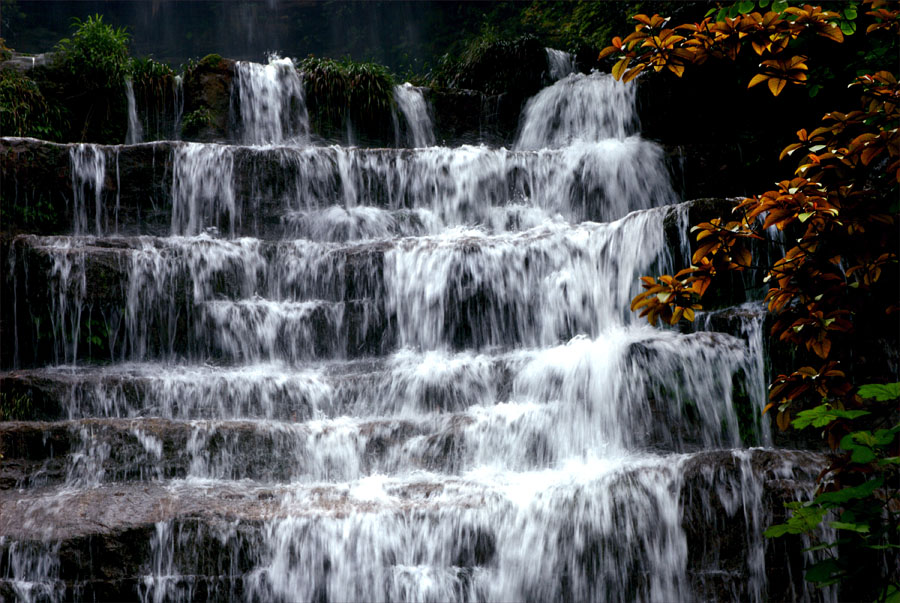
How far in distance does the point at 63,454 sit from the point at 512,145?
8.02 m

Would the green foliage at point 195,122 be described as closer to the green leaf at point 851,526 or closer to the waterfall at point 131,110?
the waterfall at point 131,110

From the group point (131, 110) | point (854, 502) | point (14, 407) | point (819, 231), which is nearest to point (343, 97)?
point (131, 110)

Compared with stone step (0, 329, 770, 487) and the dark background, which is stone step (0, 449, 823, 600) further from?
the dark background

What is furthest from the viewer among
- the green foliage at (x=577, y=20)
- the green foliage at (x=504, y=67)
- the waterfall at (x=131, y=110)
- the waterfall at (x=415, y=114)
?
the green foliage at (x=577, y=20)

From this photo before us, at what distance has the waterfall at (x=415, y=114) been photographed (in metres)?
11.6

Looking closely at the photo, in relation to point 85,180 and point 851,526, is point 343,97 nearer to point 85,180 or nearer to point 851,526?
point 85,180

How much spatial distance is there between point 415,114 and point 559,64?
263 cm

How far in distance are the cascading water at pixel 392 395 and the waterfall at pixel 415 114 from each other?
1945 mm

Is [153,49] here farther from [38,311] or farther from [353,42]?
[38,311]

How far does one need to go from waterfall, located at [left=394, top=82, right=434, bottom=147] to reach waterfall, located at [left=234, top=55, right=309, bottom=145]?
1.42 metres

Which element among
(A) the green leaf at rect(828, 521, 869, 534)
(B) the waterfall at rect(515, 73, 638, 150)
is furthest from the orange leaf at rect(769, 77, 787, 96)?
(B) the waterfall at rect(515, 73, 638, 150)

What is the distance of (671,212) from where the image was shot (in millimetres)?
6785

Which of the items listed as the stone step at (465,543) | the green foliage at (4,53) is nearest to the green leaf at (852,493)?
the stone step at (465,543)

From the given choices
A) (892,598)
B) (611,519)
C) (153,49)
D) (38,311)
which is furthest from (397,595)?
(153,49)
